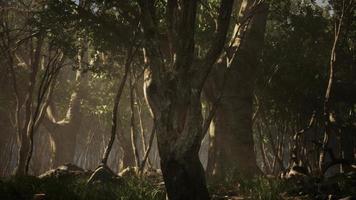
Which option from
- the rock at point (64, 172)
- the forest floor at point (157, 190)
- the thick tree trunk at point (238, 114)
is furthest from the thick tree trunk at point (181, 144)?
the thick tree trunk at point (238, 114)

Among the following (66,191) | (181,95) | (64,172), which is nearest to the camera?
(66,191)

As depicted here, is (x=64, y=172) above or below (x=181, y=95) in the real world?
below

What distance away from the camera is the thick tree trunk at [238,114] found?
1412 centimetres

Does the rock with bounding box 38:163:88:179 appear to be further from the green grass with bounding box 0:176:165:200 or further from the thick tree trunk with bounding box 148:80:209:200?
the thick tree trunk with bounding box 148:80:209:200

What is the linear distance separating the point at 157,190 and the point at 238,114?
5.45 metres

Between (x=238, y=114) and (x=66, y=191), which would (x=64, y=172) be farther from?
(x=238, y=114)

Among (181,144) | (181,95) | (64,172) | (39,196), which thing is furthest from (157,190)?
(64,172)

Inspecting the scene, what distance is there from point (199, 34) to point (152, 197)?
7.11m

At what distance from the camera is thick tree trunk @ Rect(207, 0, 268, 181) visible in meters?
14.1

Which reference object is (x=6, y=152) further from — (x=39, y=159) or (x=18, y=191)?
(x=18, y=191)

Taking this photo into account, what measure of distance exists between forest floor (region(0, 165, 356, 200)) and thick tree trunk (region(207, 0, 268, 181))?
3.00 metres

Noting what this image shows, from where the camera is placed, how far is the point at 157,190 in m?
9.70

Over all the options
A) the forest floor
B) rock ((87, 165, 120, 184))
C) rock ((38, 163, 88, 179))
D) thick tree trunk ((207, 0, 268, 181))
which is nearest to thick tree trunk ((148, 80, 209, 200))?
the forest floor

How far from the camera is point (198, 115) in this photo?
350 inches
